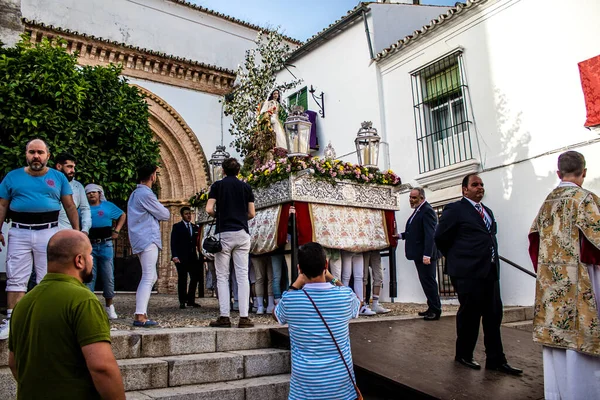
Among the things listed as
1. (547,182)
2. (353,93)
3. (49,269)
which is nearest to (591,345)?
(49,269)


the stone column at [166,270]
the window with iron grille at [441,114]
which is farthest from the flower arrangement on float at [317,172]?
the stone column at [166,270]

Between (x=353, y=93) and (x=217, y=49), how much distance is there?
23.4 ft

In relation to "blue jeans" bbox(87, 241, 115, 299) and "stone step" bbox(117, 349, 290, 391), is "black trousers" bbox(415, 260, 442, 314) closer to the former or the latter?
"stone step" bbox(117, 349, 290, 391)

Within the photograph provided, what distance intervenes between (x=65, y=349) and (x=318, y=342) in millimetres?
1546

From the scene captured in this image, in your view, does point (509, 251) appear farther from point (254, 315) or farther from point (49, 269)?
point (49, 269)

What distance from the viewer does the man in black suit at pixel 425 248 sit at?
6.42 metres

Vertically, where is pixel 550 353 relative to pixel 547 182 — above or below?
below

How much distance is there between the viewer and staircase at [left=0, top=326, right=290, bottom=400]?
3.73 metres

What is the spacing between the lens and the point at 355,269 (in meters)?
7.11

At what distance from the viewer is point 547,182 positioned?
9.16 m

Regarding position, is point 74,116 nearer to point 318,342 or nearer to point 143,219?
point 143,219

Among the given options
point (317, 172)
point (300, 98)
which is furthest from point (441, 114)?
point (317, 172)

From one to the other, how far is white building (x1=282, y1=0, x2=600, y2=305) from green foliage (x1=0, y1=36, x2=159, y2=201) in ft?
20.8

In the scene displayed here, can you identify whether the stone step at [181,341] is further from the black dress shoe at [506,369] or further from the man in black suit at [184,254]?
the man in black suit at [184,254]
